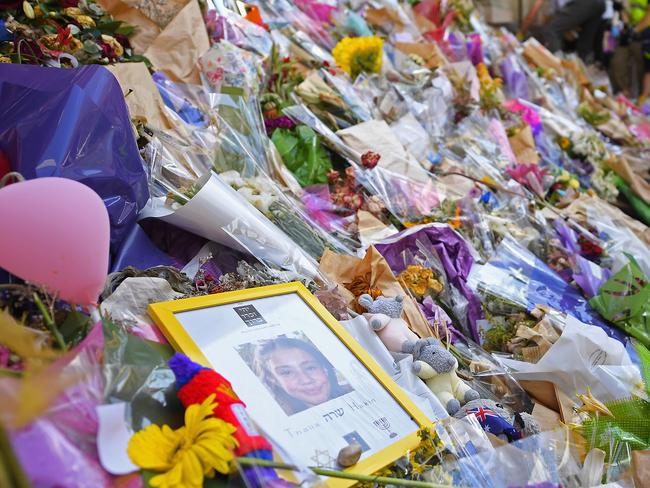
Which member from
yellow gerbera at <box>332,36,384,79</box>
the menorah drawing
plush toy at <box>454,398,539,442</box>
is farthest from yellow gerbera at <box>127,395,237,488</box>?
yellow gerbera at <box>332,36,384,79</box>

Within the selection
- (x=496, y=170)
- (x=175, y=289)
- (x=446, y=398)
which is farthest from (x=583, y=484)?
(x=496, y=170)

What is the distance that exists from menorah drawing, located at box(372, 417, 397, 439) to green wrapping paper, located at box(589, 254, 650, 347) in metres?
1.31

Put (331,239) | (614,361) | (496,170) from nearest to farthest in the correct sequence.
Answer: (614,361)
(331,239)
(496,170)

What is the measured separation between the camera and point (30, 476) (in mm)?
579

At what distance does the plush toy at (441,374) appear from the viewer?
4.33 feet

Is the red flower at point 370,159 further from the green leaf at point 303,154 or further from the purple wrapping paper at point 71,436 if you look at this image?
the purple wrapping paper at point 71,436

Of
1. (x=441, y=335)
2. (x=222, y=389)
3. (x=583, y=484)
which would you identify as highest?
(x=222, y=389)

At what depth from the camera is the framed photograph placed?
3.23 feet

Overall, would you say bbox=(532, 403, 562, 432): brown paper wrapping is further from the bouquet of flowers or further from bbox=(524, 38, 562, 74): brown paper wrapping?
bbox=(524, 38, 562, 74): brown paper wrapping

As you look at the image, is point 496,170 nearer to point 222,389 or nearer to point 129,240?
point 129,240

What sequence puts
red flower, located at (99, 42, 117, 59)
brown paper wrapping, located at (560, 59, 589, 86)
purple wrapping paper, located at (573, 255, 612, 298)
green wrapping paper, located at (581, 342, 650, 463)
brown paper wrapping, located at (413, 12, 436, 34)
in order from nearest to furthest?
green wrapping paper, located at (581, 342, 650, 463)
red flower, located at (99, 42, 117, 59)
purple wrapping paper, located at (573, 255, 612, 298)
brown paper wrapping, located at (413, 12, 436, 34)
brown paper wrapping, located at (560, 59, 589, 86)

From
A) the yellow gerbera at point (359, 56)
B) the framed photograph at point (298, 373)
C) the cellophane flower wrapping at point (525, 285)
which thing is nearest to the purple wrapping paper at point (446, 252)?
the cellophane flower wrapping at point (525, 285)

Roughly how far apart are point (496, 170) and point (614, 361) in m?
1.68

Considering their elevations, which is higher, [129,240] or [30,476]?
[30,476]
